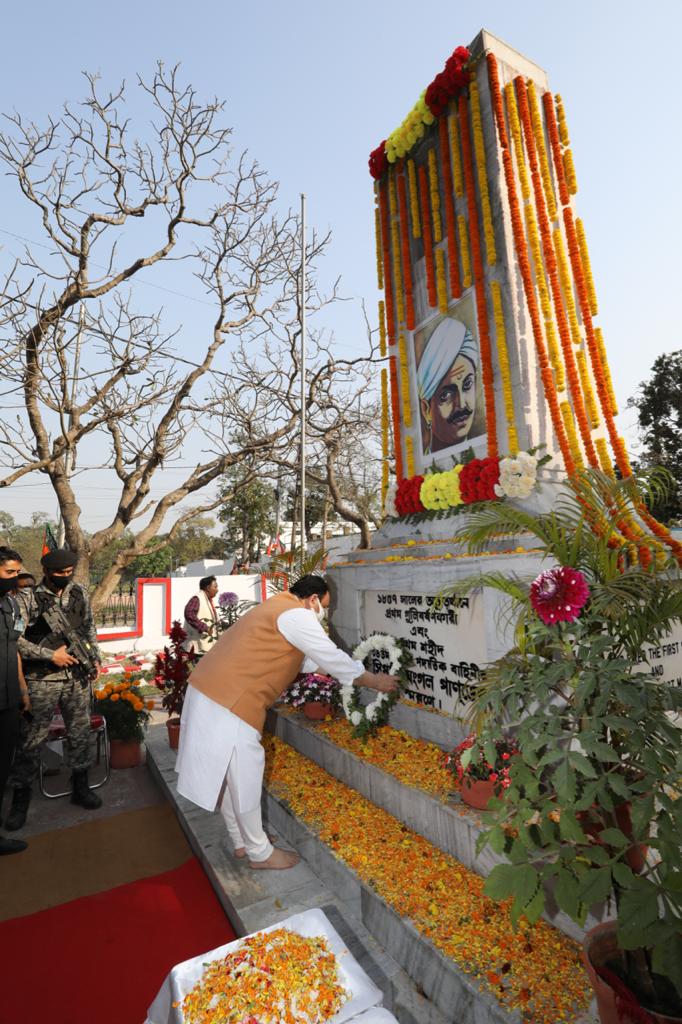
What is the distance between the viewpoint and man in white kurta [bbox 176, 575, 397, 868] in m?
3.29

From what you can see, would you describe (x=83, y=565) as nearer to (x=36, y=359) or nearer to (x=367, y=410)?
(x=36, y=359)

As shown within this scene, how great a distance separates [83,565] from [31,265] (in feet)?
17.6

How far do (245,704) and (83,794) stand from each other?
95.5 inches

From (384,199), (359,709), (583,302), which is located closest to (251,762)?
(359,709)

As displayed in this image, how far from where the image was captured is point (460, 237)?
545 centimetres

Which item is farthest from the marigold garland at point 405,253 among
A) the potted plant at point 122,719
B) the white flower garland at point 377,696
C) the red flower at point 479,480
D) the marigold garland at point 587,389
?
the potted plant at point 122,719

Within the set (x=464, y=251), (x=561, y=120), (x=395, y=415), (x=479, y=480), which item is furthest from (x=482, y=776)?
(x=561, y=120)

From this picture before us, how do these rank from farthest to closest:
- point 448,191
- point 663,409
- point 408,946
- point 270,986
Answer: point 663,409
point 448,191
point 408,946
point 270,986

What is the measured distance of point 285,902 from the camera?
3.03 metres

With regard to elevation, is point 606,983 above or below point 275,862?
above

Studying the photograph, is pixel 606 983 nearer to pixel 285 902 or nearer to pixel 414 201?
pixel 285 902

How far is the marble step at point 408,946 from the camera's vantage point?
2.09 m

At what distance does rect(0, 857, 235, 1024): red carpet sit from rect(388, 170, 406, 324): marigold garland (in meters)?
5.78

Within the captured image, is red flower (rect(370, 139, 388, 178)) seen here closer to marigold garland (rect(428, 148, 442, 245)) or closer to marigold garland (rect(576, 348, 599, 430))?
marigold garland (rect(428, 148, 442, 245))
